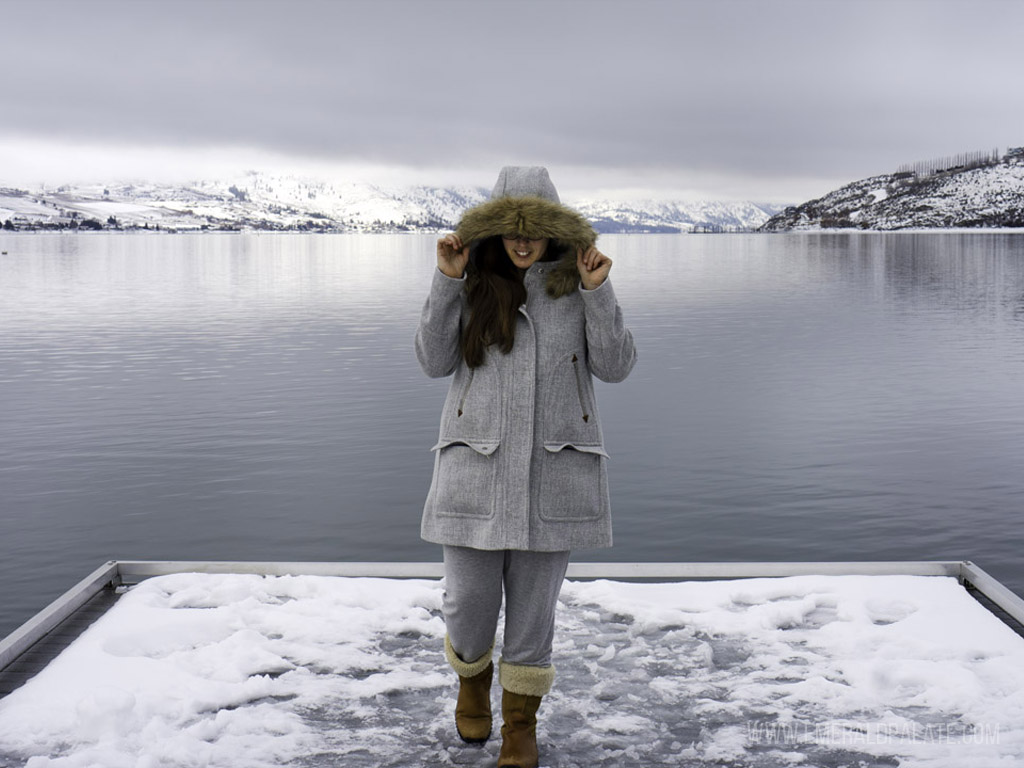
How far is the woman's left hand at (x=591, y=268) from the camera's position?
14.6ft

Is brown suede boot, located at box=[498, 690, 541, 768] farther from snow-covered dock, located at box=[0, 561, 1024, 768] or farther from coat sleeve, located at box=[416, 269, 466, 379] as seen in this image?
coat sleeve, located at box=[416, 269, 466, 379]

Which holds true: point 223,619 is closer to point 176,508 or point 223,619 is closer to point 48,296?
point 176,508

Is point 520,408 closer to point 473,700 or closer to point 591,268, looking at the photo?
point 591,268

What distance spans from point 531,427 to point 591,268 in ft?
2.43

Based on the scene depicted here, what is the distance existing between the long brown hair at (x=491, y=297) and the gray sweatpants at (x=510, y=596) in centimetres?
88

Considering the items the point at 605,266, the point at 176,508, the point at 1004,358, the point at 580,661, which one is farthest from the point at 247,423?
the point at 1004,358

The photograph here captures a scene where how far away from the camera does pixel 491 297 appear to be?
4574 mm

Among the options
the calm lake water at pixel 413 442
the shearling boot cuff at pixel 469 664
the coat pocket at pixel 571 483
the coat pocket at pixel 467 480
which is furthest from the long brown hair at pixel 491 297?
the calm lake water at pixel 413 442

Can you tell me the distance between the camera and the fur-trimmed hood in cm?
446

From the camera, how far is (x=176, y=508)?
13398 millimetres

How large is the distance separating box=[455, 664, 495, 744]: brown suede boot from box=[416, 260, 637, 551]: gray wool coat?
29.8 inches

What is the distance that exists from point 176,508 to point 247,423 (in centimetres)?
548

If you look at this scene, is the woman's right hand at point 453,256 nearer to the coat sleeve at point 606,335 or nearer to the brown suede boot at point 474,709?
the coat sleeve at point 606,335

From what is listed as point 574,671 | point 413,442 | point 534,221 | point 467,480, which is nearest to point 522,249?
point 534,221
